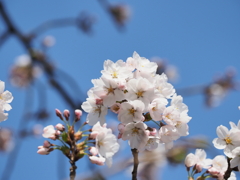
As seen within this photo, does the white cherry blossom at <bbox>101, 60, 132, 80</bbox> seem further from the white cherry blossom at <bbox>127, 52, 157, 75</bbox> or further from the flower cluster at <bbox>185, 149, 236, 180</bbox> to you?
the flower cluster at <bbox>185, 149, 236, 180</bbox>

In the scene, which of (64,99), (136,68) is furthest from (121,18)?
(136,68)

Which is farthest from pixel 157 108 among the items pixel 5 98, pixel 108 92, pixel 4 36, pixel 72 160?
pixel 4 36

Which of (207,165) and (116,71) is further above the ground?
(116,71)

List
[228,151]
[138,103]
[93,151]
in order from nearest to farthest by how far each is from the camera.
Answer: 1. [138,103]
2. [228,151]
3. [93,151]

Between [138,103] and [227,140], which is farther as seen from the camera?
[227,140]

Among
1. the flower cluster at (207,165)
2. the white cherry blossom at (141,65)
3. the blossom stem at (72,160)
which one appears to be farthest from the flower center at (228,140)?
the blossom stem at (72,160)

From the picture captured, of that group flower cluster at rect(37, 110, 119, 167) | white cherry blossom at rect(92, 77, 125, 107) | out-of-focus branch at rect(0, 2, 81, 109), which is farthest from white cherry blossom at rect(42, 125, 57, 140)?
out-of-focus branch at rect(0, 2, 81, 109)

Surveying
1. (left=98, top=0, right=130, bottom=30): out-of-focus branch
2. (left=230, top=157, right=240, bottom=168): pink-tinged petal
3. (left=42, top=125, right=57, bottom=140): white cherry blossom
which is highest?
(left=98, top=0, right=130, bottom=30): out-of-focus branch

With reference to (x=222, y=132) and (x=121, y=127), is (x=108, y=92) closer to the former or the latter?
(x=121, y=127)
